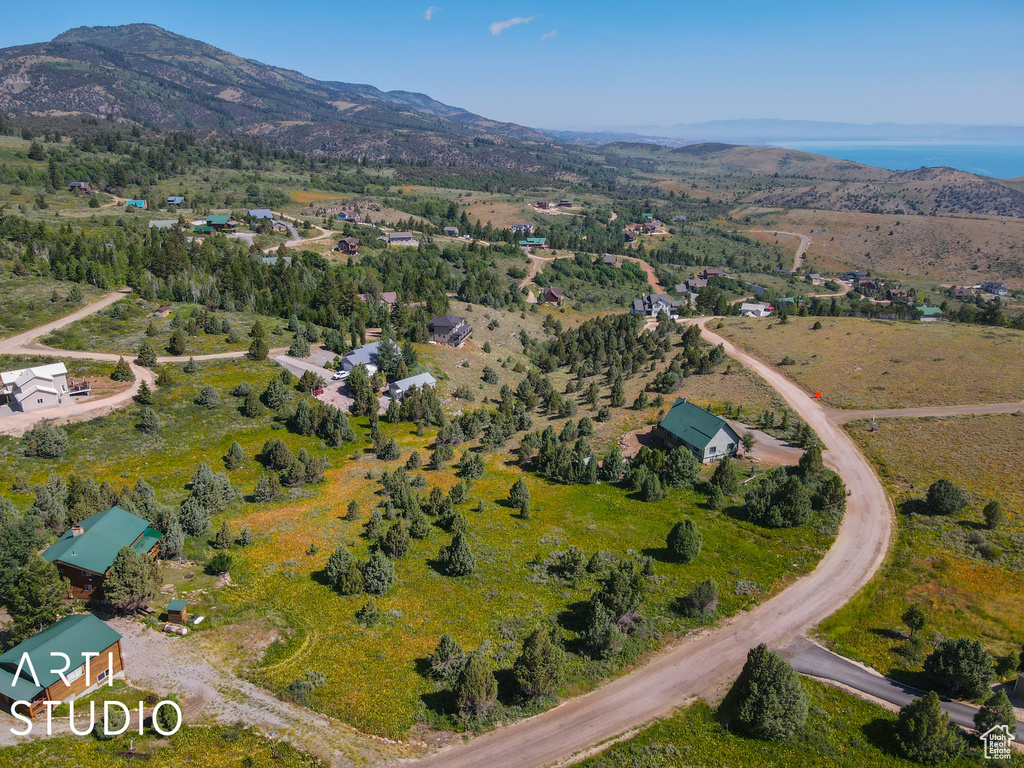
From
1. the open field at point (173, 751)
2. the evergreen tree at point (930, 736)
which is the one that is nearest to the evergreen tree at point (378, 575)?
the open field at point (173, 751)

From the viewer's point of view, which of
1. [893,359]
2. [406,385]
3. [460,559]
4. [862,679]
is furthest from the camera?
[893,359]

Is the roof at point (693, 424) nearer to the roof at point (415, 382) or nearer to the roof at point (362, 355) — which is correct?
the roof at point (415, 382)

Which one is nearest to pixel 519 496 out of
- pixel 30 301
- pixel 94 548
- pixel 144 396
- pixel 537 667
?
pixel 537 667

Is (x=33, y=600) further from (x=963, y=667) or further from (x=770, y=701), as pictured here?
(x=963, y=667)

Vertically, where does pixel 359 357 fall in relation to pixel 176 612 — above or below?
above

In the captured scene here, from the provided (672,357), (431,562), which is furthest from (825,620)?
(672,357)

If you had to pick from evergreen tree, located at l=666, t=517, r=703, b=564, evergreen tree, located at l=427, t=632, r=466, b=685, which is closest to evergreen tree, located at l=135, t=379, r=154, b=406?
evergreen tree, located at l=427, t=632, r=466, b=685
